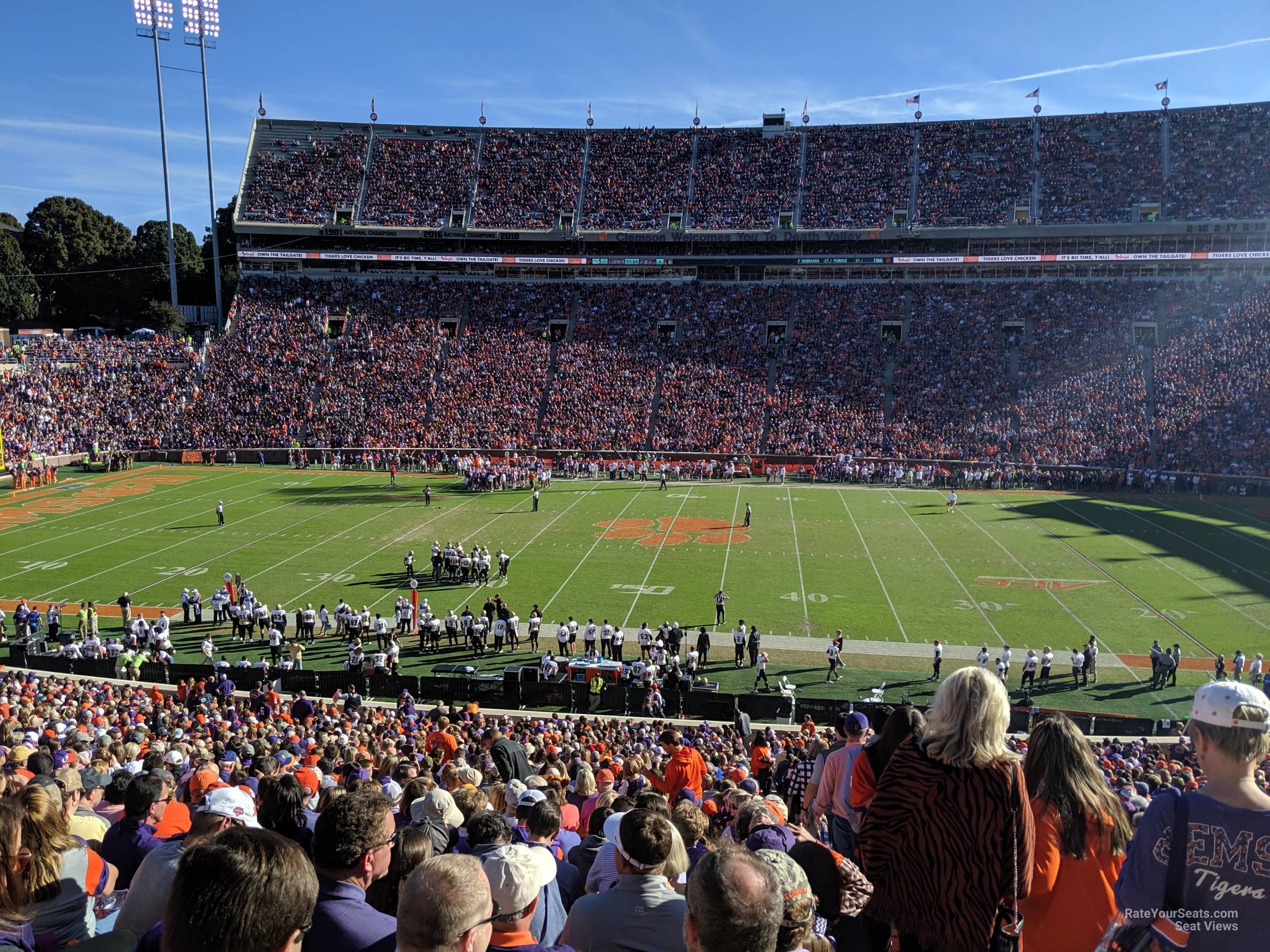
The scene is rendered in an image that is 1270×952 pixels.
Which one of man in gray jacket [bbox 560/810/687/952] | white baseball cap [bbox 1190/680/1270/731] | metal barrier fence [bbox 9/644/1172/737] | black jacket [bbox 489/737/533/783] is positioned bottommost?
metal barrier fence [bbox 9/644/1172/737]

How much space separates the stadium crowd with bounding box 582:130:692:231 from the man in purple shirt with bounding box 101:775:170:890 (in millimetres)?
59722

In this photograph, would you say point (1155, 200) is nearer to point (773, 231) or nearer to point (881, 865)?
point (773, 231)

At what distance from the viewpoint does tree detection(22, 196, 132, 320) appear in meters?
71.4

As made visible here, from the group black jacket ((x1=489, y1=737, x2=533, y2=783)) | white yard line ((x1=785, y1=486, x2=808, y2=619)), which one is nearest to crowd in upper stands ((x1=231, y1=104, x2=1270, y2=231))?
white yard line ((x1=785, y1=486, x2=808, y2=619))

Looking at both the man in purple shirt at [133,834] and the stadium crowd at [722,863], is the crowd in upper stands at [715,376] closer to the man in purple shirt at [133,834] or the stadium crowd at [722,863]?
the man in purple shirt at [133,834]

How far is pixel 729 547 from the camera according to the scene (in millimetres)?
31656

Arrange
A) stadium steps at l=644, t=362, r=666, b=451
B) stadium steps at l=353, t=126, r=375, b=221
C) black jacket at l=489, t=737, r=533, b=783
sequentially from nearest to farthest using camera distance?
black jacket at l=489, t=737, r=533, b=783 < stadium steps at l=644, t=362, r=666, b=451 < stadium steps at l=353, t=126, r=375, b=221

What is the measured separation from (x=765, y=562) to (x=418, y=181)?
4884 centimetres

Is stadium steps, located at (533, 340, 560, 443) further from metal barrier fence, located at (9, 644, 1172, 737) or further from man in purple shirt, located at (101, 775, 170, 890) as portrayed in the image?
man in purple shirt, located at (101, 775, 170, 890)

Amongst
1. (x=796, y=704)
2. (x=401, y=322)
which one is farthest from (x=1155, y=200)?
(x=796, y=704)

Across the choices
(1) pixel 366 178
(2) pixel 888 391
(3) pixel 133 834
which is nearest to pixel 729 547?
(2) pixel 888 391

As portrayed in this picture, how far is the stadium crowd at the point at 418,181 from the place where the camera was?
64.7 m

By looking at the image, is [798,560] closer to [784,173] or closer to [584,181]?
[784,173]

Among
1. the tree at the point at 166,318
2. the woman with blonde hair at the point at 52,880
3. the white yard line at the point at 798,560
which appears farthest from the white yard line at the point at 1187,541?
the tree at the point at 166,318
